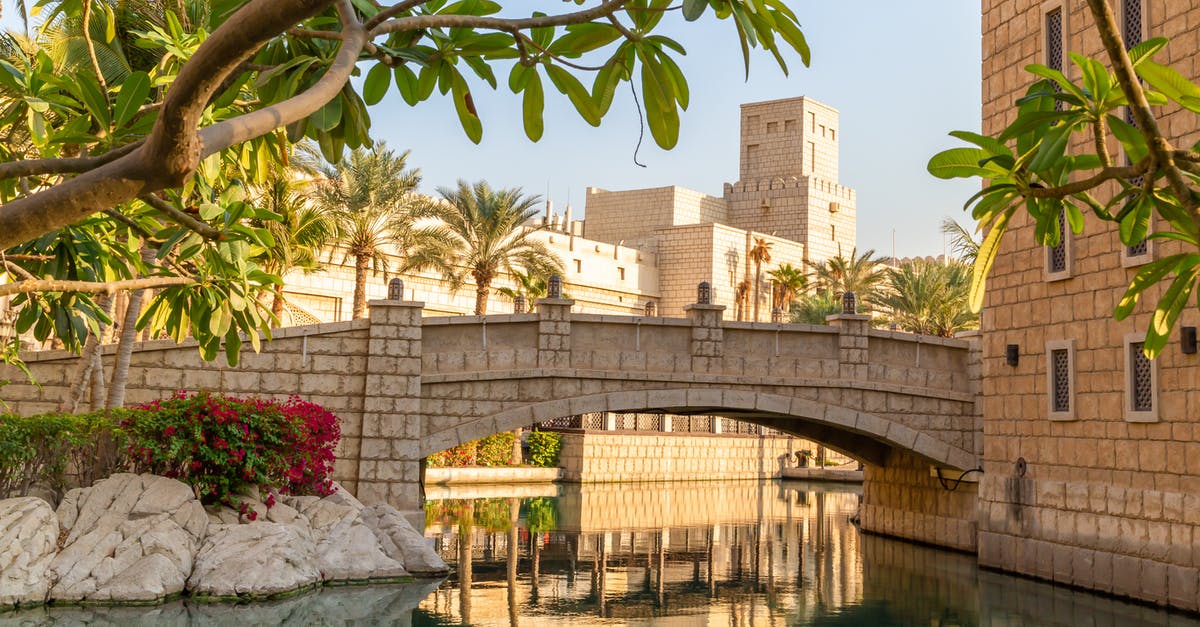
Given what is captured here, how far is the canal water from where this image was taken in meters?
12.0

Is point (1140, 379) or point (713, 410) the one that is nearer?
point (1140, 379)

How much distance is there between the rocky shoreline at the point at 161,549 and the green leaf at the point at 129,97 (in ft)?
31.1

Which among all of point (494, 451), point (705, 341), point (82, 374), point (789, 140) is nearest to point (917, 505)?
point (705, 341)

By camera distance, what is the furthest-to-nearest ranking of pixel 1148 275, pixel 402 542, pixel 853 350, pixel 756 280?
pixel 756 280 < pixel 853 350 < pixel 402 542 < pixel 1148 275

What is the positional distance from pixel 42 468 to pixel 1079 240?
13.1 metres

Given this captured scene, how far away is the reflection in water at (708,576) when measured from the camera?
→ 13.1m

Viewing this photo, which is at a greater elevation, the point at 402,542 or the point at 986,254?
the point at 986,254

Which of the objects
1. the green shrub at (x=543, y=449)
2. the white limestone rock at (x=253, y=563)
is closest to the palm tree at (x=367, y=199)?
the green shrub at (x=543, y=449)

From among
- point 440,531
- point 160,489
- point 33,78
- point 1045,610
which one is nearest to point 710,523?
point 440,531

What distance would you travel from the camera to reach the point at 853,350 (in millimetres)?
17766

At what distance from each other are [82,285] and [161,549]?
8612 mm

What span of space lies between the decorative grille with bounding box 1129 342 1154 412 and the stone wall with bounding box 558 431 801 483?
21.9m

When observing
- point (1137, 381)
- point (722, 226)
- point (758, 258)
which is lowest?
point (1137, 381)

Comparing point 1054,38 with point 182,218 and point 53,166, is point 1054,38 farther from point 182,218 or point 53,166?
point 53,166
